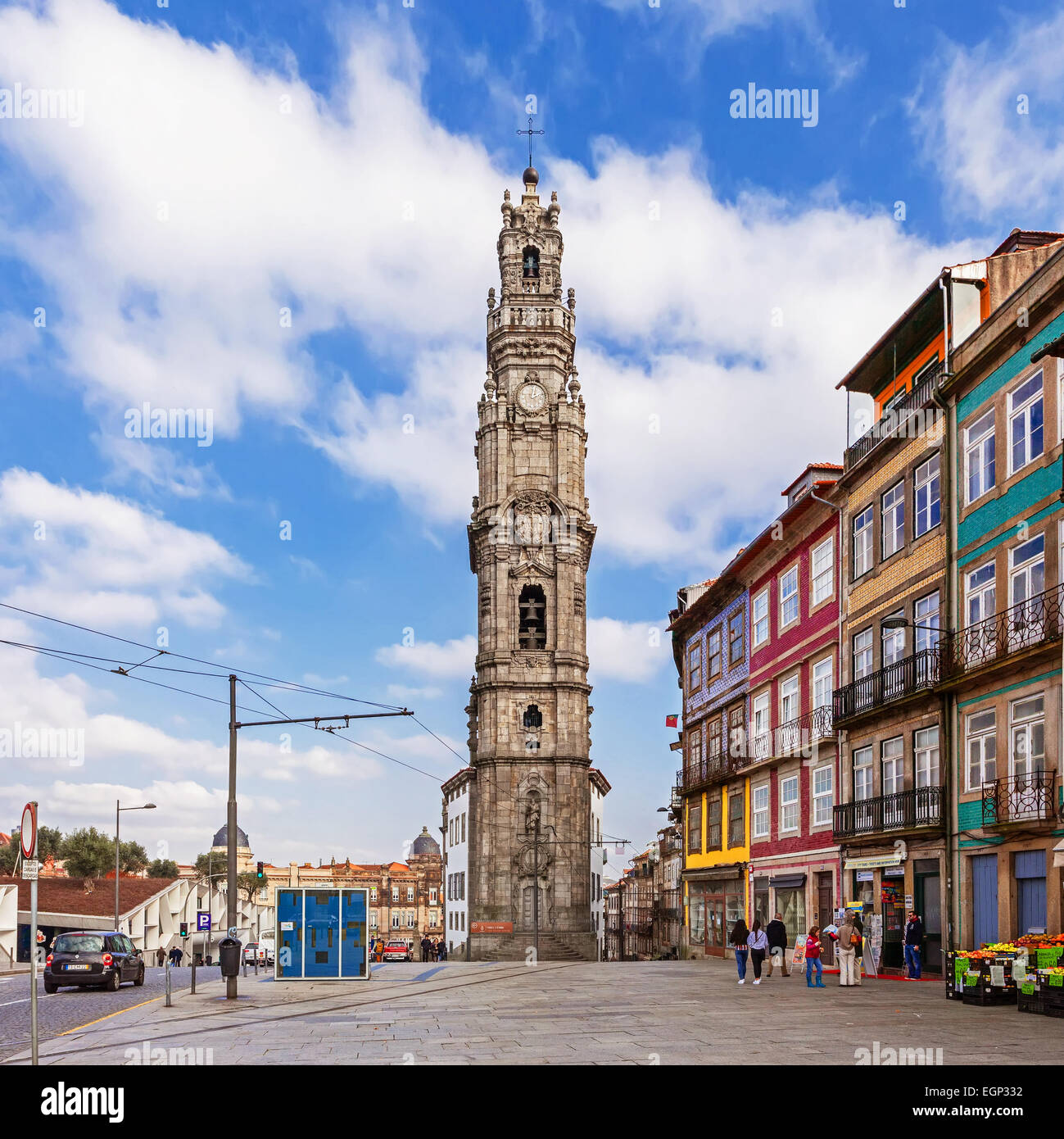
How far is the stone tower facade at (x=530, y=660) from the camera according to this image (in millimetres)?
73062

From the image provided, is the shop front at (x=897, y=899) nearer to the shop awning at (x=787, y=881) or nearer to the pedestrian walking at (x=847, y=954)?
the pedestrian walking at (x=847, y=954)

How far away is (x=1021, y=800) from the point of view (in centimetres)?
2469

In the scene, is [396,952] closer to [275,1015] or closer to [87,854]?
[87,854]

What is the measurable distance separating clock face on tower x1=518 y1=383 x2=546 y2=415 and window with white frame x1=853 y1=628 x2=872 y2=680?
46.9 m

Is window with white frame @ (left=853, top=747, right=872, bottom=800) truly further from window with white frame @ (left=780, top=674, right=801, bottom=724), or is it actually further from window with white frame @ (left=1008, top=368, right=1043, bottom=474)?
window with white frame @ (left=1008, top=368, right=1043, bottom=474)

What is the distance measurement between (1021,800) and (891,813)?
22.9ft

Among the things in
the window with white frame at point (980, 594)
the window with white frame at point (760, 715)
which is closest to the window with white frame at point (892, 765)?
the window with white frame at point (980, 594)

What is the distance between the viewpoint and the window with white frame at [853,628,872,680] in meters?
33.7

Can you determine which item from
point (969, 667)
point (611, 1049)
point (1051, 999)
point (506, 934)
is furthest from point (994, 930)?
point (506, 934)

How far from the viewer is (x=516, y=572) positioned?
251ft

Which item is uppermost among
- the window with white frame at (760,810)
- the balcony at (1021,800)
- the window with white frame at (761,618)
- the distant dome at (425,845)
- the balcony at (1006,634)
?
the window with white frame at (761,618)

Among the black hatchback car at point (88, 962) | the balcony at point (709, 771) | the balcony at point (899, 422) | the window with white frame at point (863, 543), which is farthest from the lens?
the balcony at point (709, 771)

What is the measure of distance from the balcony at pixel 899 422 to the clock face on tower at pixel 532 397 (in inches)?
1786

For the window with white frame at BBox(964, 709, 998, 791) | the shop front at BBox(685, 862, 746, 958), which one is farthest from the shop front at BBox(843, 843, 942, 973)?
the shop front at BBox(685, 862, 746, 958)
